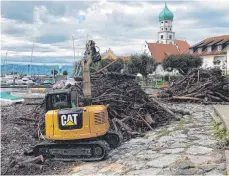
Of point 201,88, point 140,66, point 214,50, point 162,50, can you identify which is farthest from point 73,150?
point 162,50

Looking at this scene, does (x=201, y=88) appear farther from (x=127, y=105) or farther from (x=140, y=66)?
(x=140, y=66)

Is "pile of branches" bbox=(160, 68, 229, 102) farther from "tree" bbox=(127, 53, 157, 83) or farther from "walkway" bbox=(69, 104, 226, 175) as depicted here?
"tree" bbox=(127, 53, 157, 83)

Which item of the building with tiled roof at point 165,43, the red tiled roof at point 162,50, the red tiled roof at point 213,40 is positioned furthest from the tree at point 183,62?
the building with tiled roof at point 165,43

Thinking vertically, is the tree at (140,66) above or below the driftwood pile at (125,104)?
above

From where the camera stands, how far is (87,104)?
9.04 meters

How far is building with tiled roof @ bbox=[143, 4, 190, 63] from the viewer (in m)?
83.6

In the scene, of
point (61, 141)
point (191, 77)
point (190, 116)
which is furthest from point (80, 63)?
point (191, 77)

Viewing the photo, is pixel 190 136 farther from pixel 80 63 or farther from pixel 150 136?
pixel 80 63

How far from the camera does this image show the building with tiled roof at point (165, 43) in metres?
83.6

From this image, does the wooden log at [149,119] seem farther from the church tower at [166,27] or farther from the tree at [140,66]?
the church tower at [166,27]

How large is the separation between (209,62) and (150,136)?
58.0m

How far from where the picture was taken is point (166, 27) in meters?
A: 119

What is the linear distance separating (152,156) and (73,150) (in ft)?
5.83

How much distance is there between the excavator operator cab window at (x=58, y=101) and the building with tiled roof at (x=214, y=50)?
55571 millimetres
